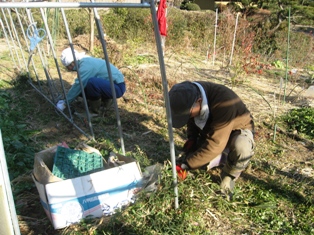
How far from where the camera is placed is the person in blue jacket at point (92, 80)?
3.51 meters

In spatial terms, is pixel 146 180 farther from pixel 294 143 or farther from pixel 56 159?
pixel 294 143

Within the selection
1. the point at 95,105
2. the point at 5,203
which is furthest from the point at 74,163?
the point at 95,105

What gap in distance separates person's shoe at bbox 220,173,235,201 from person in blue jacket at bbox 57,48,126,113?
6.25 feet

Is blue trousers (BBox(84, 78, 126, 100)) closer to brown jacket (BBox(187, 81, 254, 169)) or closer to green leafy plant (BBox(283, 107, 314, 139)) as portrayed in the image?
brown jacket (BBox(187, 81, 254, 169))

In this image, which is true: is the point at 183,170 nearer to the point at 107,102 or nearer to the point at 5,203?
the point at 5,203

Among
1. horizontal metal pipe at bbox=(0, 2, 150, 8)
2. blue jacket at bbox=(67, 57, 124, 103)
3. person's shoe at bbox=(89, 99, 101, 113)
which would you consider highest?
horizontal metal pipe at bbox=(0, 2, 150, 8)

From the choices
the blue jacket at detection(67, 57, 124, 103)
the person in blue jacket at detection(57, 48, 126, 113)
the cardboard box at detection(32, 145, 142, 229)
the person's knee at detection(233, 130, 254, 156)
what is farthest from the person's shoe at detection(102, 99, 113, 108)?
the person's knee at detection(233, 130, 254, 156)

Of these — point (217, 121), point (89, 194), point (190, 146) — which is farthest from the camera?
point (190, 146)

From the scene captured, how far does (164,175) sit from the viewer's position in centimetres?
227

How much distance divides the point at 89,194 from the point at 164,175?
0.61 m

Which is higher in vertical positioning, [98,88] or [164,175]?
[98,88]

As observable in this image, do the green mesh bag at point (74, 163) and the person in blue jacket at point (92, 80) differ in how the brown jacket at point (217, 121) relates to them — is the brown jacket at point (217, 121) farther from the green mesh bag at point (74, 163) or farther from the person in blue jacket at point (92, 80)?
the person in blue jacket at point (92, 80)

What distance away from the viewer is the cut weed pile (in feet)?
6.68

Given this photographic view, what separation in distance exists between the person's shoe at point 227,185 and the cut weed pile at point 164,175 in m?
0.05
